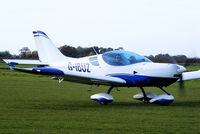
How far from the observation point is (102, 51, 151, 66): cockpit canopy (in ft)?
49.0

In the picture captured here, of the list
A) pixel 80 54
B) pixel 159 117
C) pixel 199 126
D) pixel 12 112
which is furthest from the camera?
pixel 80 54

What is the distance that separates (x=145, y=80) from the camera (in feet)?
47.8

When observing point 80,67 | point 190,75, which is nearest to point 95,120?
point 80,67

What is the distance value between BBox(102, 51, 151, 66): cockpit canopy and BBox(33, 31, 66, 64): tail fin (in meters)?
2.79

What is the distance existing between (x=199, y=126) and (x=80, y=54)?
24422 mm

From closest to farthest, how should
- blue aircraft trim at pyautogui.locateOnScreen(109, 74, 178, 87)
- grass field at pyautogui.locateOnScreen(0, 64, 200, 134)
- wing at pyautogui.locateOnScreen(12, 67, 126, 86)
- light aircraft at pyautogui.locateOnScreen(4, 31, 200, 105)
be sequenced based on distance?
grass field at pyautogui.locateOnScreen(0, 64, 200, 134)
wing at pyautogui.locateOnScreen(12, 67, 126, 86)
light aircraft at pyautogui.locateOnScreen(4, 31, 200, 105)
blue aircraft trim at pyautogui.locateOnScreen(109, 74, 178, 87)

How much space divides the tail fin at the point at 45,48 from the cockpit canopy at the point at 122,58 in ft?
9.16

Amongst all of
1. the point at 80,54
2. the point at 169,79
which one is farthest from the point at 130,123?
the point at 80,54

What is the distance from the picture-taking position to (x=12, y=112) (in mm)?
11680

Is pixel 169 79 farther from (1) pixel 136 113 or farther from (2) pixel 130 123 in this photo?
(2) pixel 130 123

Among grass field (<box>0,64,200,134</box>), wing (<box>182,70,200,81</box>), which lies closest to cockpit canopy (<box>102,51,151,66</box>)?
wing (<box>182,70,200,81</box>)

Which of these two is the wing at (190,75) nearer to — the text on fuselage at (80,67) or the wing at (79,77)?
the wing at (79,77)

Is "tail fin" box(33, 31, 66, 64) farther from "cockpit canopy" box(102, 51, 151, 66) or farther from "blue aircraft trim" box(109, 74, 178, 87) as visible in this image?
"blue aircraft trim" box(109, 74, 178, 87)

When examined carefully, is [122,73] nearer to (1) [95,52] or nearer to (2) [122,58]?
(2) [122,58]
